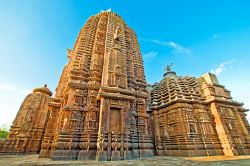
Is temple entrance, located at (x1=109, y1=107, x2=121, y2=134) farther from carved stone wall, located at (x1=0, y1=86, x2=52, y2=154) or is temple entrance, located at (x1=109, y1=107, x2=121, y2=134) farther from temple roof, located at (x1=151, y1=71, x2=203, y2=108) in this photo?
carved stone wall, located at (x1=0, y1=86, x2=52, y2=154)

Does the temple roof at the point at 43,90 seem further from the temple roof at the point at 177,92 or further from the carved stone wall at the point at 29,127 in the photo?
the temple roof at the point at 177,92

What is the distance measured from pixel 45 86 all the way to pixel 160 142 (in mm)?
20792

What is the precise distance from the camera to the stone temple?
33.8 feet

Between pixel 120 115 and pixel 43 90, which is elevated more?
pixel 43 90

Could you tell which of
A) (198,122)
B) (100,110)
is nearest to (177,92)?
(198,122)

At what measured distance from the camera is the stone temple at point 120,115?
33.8 feet

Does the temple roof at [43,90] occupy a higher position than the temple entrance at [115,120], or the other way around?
the temple roof at [43,90]

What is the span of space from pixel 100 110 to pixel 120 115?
5.54 ft

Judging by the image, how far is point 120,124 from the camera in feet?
35.1

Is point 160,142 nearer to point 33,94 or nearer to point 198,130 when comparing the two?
point 198,130

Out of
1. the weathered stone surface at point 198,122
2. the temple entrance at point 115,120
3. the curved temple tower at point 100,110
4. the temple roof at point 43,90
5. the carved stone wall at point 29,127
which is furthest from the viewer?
the temple roof at point 43,90

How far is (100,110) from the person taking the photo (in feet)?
35.4

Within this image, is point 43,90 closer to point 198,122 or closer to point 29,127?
point 29,127

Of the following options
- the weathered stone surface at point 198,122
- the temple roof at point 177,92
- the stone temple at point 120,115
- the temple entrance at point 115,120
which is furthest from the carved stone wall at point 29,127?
the temple roof at point 177,92
